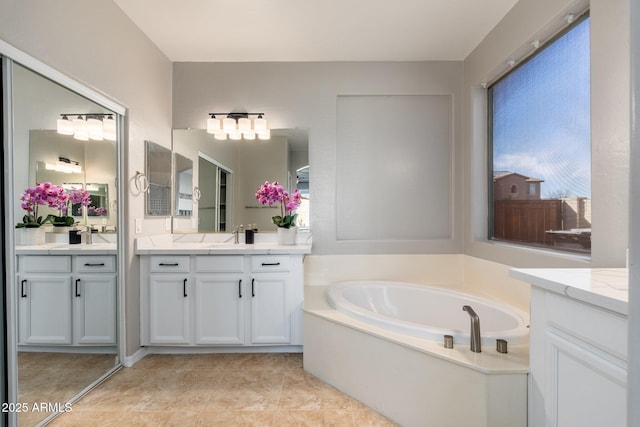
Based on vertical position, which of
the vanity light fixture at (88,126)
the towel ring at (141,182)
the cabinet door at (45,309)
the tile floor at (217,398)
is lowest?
the tile floor at (217,398)

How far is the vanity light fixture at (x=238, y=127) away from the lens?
308cm

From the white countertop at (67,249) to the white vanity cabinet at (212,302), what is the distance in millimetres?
357

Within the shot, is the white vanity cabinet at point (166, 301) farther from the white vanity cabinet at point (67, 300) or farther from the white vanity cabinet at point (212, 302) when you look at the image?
the white vanity cabinet at point (67, 300)

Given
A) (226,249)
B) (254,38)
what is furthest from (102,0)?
(226,249)

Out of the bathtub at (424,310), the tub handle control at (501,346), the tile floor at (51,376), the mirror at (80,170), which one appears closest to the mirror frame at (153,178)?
the mirror at (80,170)

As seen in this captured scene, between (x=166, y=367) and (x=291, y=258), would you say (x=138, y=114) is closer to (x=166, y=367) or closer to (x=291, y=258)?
(x=291, y=258)

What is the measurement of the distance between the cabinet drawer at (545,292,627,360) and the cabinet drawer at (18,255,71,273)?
7.48ft

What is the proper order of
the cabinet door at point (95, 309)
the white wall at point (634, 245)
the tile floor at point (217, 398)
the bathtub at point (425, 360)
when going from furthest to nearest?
the cabinet door at point (95, 309) → the tile floor at point (217, 398) → the bathtub at point (425, 360) → the white wall at point (634, 245)

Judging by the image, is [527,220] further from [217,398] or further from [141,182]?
[141,182]

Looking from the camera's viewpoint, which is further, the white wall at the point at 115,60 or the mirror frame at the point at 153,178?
the mirror frame at the point at 153,178

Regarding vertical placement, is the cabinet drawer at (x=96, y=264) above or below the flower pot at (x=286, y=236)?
below

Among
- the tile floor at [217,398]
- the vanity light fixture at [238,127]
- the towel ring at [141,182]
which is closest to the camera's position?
the tile floor at [217,398]

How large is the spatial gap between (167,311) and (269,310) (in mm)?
773


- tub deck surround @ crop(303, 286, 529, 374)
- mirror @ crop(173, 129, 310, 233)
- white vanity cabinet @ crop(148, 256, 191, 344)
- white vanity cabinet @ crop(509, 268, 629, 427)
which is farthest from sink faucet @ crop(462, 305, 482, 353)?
white vanity cabinet @ crop(148, 256, 191, 344)
